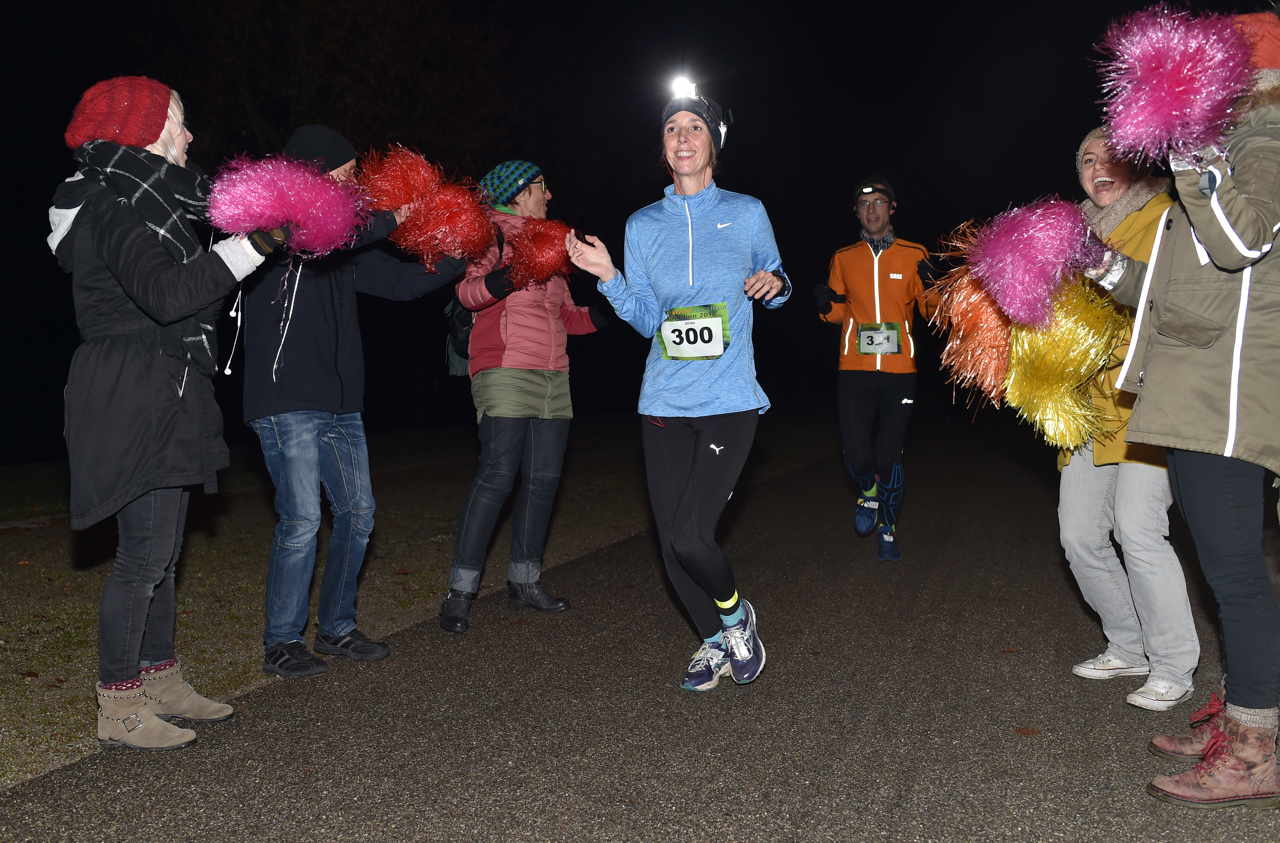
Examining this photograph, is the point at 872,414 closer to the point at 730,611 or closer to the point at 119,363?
the point at 730,611

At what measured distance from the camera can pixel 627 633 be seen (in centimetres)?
516

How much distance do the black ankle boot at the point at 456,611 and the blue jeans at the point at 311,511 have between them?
1.74ft

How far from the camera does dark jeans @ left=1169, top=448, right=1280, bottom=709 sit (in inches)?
122

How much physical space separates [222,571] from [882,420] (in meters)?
4.68

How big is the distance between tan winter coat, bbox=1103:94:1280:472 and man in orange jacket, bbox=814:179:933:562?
371 cm

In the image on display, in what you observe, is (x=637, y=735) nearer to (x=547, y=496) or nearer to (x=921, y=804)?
(x=921, y=804)

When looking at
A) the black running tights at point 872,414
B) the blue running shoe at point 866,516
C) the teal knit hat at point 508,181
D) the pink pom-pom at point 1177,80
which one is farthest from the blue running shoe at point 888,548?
the pink pom-pom at point 1177,80

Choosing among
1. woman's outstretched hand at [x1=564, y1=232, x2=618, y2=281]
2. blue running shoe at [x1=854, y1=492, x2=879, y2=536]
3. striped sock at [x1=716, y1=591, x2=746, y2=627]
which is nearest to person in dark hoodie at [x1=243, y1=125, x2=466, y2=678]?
woman's outstretched hand at [x1=564, y1=232, x2=618, y2=281]

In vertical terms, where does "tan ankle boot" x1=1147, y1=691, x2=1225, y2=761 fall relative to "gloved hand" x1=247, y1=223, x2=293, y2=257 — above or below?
below

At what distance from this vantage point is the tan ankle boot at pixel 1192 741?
131 inches

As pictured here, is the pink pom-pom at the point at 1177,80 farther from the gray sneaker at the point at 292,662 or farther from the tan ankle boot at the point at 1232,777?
the gray sneaker at the point at 292,662

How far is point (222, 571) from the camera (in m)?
6.73

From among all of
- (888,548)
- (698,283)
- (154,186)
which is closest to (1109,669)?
(698,283)

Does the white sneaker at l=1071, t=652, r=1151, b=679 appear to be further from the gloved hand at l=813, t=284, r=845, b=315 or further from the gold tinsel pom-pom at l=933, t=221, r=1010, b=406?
the gloved hand at l=813, t=284, r=845, b=315
